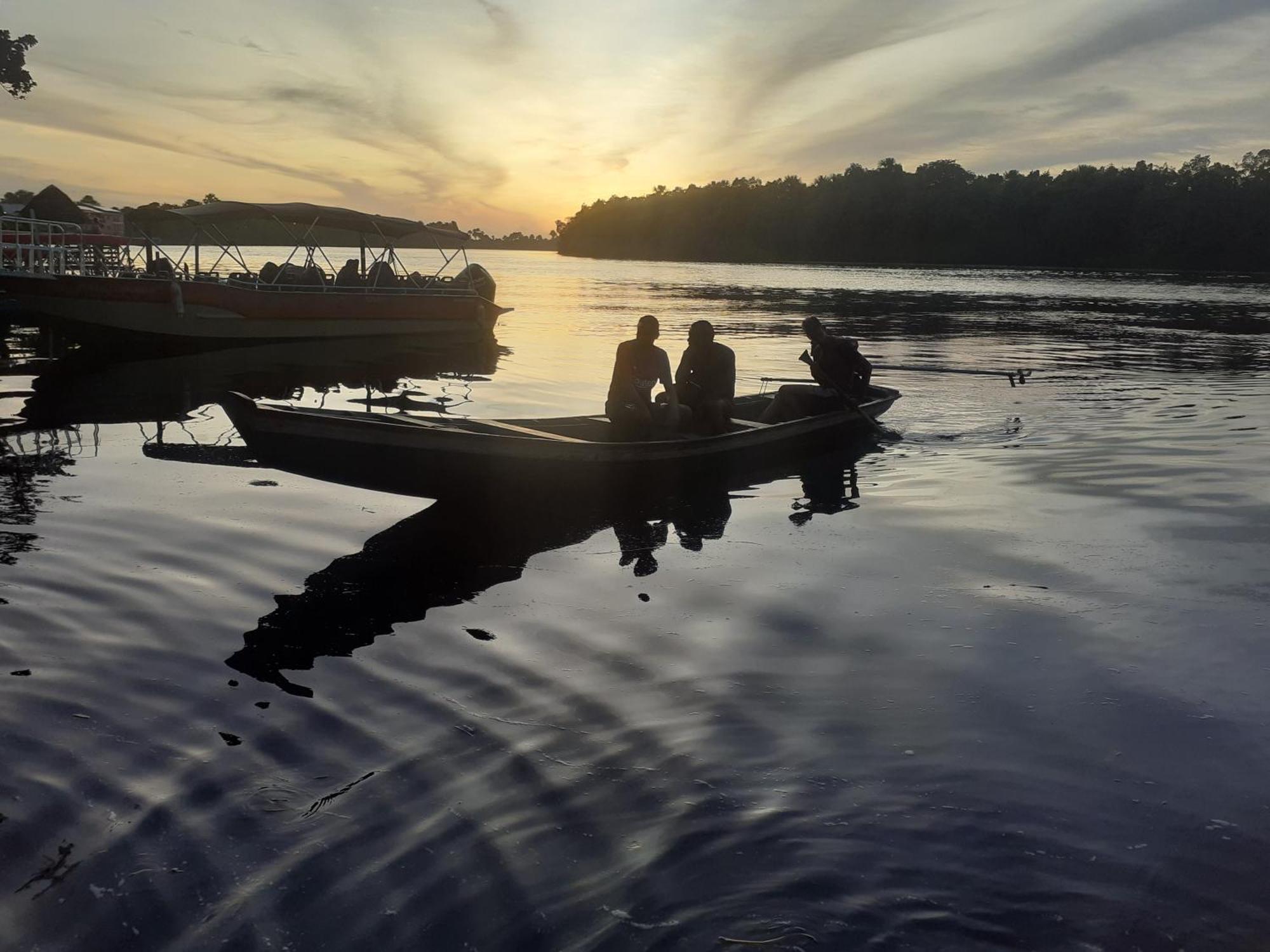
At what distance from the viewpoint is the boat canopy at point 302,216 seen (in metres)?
23.6

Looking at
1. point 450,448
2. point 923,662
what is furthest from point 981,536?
point 450,448

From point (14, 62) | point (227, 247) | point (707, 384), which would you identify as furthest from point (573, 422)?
point (14, 62)

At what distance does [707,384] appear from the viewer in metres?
11.8

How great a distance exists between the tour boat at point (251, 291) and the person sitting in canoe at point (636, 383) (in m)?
16.6

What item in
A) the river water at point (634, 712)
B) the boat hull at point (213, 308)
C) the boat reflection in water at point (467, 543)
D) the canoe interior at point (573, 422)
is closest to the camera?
the river water at point (634, 712)

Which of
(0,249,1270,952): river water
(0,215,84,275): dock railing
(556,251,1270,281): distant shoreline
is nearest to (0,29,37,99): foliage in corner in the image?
(0,215,84,275): dock railing

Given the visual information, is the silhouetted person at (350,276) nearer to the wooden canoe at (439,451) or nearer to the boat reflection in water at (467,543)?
the wooden canoe at (439,451)

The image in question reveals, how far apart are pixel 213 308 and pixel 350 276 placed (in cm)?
519

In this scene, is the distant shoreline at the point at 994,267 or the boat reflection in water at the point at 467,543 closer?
the boat reflection in water at the point at 467,543

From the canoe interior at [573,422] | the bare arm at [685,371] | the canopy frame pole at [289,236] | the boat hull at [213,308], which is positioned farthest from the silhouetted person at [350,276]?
the bare arm at [685,371]

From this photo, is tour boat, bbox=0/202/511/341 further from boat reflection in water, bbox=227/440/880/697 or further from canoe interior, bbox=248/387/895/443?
boat reflection in water, bbox=227/440/880/697

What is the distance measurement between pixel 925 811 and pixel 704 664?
192 centimetres

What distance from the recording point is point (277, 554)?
7922 millimetres

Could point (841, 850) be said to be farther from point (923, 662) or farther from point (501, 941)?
point (923, 662)
